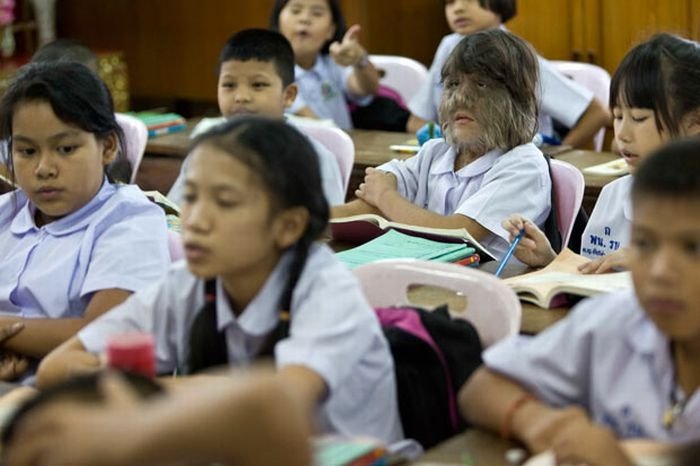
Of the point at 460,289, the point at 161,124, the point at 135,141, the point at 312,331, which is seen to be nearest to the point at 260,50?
the point at 135,141

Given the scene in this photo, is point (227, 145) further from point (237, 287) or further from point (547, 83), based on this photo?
point (547, 83)

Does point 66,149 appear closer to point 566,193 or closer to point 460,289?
point 460,289

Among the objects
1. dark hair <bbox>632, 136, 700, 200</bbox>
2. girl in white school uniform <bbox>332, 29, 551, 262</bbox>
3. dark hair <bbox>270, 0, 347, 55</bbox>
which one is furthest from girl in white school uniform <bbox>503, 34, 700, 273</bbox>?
dark hair <bbox>270, 0, 347, 55</bbox>

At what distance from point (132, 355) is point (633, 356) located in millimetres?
611

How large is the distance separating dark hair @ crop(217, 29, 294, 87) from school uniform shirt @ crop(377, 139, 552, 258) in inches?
30.4

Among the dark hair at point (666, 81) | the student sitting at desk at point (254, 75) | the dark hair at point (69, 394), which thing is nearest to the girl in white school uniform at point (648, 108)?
the dark hair at point (666, 81)

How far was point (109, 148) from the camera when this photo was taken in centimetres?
259

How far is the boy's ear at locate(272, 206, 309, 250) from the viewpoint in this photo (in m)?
1.89

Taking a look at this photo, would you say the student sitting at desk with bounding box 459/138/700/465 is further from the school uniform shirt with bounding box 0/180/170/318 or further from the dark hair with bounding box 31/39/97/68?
the dark hair with bounding box 31/39/97/68

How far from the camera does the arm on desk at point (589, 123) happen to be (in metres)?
4.41

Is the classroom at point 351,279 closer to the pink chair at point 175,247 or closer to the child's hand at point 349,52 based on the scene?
the pink chair at point 175,247

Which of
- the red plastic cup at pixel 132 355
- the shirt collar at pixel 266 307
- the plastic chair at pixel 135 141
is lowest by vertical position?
the plastic chair at pixel 135 141

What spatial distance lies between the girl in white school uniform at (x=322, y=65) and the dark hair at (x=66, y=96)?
2206mm

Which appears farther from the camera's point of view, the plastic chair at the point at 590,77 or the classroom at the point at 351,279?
the plastic chair at the point at 590,77
